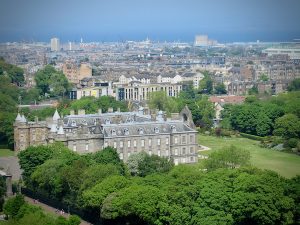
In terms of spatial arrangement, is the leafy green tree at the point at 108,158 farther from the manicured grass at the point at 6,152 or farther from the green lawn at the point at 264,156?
the manicured grass at the point at 6,152

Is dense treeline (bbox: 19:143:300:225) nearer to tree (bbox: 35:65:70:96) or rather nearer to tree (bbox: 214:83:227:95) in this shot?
tree (bbox: 35:65:70:96)

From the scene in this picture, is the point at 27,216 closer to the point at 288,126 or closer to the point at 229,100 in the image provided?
the point at 288,126

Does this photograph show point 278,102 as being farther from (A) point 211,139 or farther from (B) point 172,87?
(B) point 172,87

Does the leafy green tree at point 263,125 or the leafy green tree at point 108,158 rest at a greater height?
the leafy green tree at point 108,158

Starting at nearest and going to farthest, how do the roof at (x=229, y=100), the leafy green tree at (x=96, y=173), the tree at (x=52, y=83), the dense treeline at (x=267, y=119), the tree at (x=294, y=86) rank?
the leafy green tree at (x=96, y=173)
the dense treeline at (x=267, y=119)
the roof at (x=229, y=100)
the tree at (x=52, y=83)
the tree at (x=294, y=86)

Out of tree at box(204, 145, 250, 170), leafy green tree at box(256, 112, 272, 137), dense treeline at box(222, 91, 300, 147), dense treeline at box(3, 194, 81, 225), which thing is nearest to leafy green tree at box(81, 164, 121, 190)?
dense treeline at box(3, 194, 81, 225)

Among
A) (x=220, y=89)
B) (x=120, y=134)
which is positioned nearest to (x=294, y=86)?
(x=220, y=89)

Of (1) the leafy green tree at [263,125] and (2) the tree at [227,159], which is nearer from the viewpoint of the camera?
(2) the tree at [227,159]

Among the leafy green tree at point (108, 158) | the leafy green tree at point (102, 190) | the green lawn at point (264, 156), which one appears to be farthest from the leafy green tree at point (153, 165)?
the green lawn at point (264, 156)
